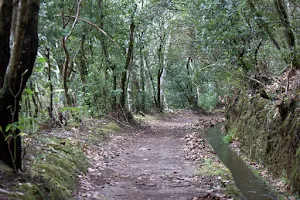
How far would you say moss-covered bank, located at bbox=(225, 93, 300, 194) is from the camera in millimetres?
7918

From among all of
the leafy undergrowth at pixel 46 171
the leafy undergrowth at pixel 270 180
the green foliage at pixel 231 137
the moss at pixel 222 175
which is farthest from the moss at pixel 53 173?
the green foliage at pixel 231 137

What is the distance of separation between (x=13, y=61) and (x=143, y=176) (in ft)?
13.8

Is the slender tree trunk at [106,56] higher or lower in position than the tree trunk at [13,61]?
higher

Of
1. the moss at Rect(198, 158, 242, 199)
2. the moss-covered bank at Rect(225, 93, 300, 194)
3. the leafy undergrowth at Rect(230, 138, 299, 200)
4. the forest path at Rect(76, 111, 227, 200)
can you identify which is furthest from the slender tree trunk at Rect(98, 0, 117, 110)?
the moss at Rect(198, 158, 242, 199)

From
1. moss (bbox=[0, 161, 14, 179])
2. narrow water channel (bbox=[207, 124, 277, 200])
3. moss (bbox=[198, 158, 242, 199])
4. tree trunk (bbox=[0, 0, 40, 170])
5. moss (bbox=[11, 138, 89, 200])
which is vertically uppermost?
tree trunk (bbox=[0, 0, 40, 170])

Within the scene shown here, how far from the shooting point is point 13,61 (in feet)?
14.4

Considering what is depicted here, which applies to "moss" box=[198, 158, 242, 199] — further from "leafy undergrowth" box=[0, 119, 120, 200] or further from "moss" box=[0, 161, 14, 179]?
"moss" box=[0, 161, 14, 179]

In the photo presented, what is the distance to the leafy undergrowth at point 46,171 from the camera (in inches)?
170

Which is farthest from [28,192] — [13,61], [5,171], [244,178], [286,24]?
[286,24]

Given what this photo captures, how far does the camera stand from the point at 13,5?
4.55 meters

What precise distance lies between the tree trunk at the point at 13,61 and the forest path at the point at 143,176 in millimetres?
1671

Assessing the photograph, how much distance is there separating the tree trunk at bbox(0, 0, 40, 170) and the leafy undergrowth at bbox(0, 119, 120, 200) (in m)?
0.31

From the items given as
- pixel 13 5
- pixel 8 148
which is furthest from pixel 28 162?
pixel 13 5

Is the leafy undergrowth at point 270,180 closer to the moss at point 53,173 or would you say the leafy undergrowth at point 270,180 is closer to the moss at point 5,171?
the moss at point 53,173
